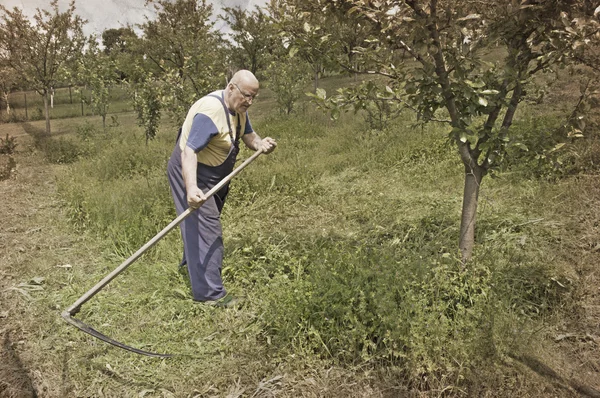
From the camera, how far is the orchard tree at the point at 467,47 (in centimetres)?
213

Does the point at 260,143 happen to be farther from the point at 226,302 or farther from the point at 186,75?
the point at 186,75

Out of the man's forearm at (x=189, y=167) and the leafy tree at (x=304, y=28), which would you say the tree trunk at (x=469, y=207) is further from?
the man's forearm at (x=189, y=167)

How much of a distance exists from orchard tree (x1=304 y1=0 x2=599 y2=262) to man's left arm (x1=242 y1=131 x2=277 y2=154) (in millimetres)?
702

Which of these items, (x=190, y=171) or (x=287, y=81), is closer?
(x=190, y=171)

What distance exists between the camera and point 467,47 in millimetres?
2199

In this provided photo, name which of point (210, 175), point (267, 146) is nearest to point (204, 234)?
point (210, 175)

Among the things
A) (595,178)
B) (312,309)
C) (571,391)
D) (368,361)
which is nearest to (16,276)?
(312,309)

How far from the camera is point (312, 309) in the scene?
2607 mm

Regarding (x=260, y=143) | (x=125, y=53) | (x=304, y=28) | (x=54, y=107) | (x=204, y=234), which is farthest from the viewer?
(x=125, y=53)

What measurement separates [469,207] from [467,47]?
3.57 ft

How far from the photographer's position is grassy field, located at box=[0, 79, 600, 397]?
2324mm

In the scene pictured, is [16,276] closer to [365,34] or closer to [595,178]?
[365,34]

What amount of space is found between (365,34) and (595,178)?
3.21m

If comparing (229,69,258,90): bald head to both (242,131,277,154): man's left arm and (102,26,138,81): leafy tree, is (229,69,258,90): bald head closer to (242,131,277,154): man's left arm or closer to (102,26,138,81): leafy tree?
(242,131,277,154): man's left arm
